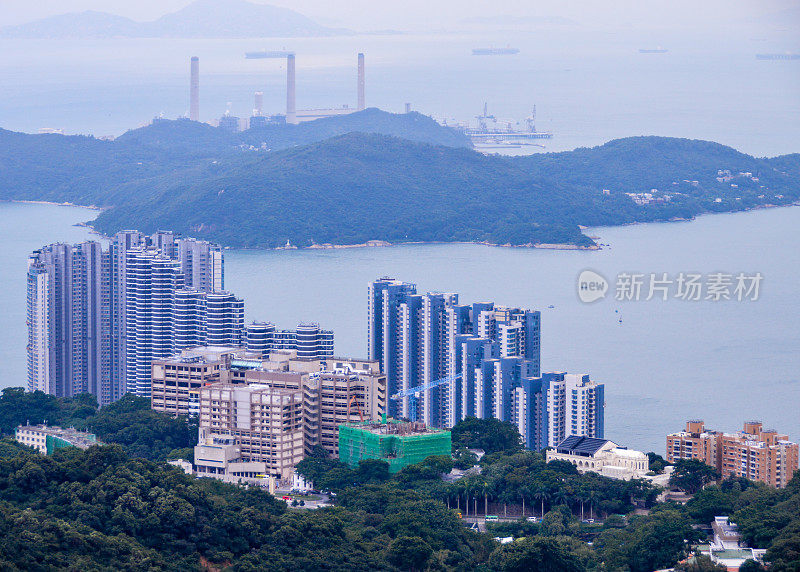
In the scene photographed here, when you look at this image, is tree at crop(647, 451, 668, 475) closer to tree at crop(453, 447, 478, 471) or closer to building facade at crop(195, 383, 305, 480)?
tree at crop(453, 447, 478, 471)

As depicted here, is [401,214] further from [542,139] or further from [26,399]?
[26,399]

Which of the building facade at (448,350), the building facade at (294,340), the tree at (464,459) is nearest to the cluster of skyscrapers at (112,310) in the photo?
the building facade at (294,340)

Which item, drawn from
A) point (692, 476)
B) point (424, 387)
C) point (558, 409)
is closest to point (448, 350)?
point (424, 387)

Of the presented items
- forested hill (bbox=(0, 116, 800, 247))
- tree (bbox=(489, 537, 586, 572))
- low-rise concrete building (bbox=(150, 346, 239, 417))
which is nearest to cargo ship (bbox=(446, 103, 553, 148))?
→ forested hill (bbox=(0, 116, 800, 247))

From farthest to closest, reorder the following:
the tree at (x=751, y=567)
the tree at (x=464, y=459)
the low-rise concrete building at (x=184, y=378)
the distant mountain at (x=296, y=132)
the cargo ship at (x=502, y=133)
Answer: the cargo ship at (x=502, y=133), the distant mountain at (x=296, y=132), the low-rise concrete building at (x=184, y=378), the tree at (x=464, y=459), the tree at (x=751, y=567)

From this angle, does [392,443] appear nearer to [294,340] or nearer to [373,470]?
[373,470]

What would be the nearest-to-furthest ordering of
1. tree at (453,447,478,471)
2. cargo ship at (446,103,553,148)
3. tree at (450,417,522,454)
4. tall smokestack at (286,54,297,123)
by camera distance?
tree at (453,447,478,471) < tree at (450,417,522,454) < cargo ship at (446,103,553,148) < tall smokestack at (286,54,297,123)

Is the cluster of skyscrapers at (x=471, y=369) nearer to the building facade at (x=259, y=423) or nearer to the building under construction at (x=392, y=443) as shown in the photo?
the building under construction at (x=392, y=443)
